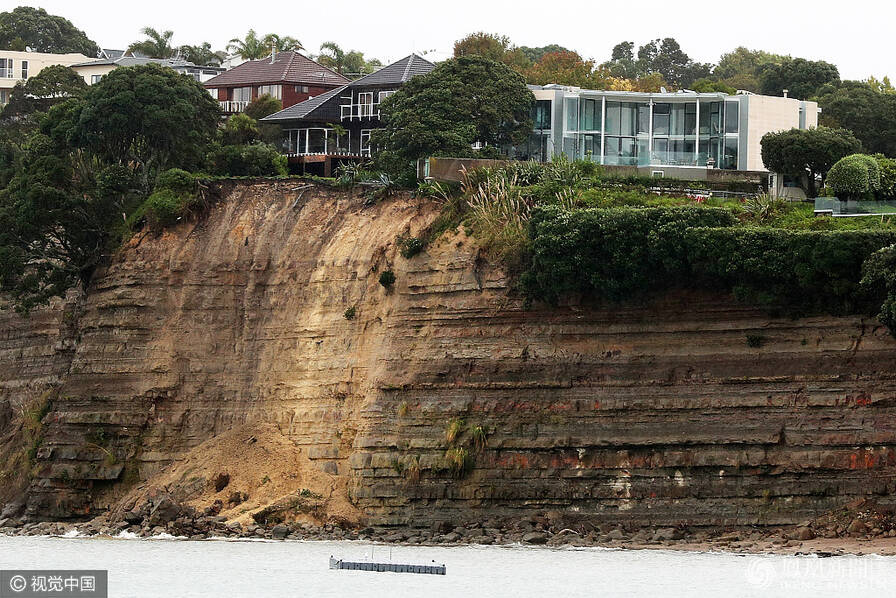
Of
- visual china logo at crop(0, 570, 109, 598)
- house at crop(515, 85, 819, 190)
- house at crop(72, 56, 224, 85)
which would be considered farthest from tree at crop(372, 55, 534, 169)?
house at crop(72, 56, 224, 85)

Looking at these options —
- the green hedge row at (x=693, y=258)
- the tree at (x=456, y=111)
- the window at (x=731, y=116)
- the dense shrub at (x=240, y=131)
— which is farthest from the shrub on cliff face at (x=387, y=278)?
the dense shrub at (x=240, y=131)

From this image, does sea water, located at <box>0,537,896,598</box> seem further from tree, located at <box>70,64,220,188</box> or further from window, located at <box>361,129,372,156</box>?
window, located at <box>361,129,372,156</box>

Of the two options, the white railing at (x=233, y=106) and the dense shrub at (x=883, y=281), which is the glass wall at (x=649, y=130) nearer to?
the white railing at (x=233, y=106)

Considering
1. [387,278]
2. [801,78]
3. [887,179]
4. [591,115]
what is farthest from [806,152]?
[801,78]

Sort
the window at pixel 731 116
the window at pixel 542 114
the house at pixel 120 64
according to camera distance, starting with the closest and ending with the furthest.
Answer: the window at pixel 731 116, the window at pixel 542 114, the house at pixel 120 64

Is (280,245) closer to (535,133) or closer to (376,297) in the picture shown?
(376,297)

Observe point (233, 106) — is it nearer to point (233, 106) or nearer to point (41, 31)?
point (233, 106)
